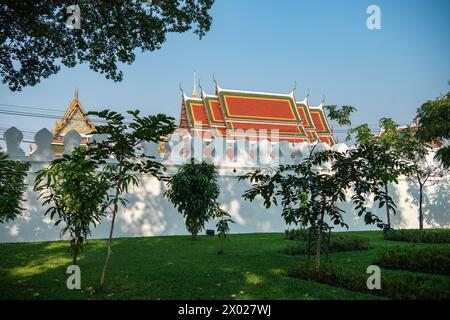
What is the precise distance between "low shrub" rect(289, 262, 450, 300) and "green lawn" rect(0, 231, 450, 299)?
267 mm

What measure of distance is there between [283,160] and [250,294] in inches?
295

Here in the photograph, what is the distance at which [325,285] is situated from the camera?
5.45m

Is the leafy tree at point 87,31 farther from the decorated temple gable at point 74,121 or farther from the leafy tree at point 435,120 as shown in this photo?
the decorated temple gable at point 74,121

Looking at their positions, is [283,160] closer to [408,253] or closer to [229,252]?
[229,252]

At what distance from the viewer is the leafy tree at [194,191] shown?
985cm

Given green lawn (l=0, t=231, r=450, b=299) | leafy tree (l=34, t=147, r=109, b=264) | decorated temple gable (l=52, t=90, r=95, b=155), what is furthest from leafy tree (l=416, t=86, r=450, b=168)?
decorated temple gable (l=52, t=90, r=95, b=155)

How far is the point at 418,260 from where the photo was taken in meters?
6.71

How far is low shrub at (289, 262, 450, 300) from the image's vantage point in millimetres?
4738

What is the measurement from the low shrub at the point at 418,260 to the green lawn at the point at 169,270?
0.40m

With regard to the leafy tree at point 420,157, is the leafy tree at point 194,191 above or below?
below

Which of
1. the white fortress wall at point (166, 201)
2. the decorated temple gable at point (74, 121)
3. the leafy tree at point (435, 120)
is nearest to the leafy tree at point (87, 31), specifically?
the white fortress wall at point (166, 201)

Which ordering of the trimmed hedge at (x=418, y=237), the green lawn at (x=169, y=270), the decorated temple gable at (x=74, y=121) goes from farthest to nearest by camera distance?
the decorated temple gable at (x=74, y=121) → the trimmed hedge at (x=418, y=237) → the green lawn at (x=169, y=270)

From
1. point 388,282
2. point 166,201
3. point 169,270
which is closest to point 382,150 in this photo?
point 388,282
